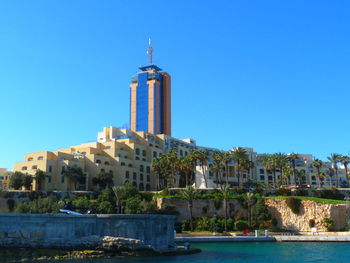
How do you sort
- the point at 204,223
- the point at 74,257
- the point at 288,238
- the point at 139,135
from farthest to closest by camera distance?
1. the point at 139,135
2. the point at 204,223
3. the point at 288,238
4. the point at 74,257

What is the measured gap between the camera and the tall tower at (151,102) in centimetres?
15712

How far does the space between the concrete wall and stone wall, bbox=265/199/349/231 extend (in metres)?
→ 45.6

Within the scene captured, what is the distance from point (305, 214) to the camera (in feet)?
280

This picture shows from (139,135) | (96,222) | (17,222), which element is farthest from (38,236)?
(139,135)

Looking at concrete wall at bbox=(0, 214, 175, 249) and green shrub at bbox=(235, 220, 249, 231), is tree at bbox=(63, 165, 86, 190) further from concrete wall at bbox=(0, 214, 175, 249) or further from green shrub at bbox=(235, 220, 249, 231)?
concrete wall at bbox=(0, 214, 175, 249)

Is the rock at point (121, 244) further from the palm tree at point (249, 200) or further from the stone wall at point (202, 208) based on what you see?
the palm tree at point (249, 200)

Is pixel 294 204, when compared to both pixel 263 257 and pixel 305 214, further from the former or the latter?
pixel 263 257

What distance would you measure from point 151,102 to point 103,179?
67.5 m

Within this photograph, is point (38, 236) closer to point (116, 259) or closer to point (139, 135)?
point (116, 259)

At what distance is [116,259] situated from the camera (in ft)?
137

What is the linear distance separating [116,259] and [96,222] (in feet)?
16.0

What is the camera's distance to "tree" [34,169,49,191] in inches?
3435

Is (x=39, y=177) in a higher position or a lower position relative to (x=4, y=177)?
lower

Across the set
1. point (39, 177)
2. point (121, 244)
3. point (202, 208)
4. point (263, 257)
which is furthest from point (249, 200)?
point (121, 244)
